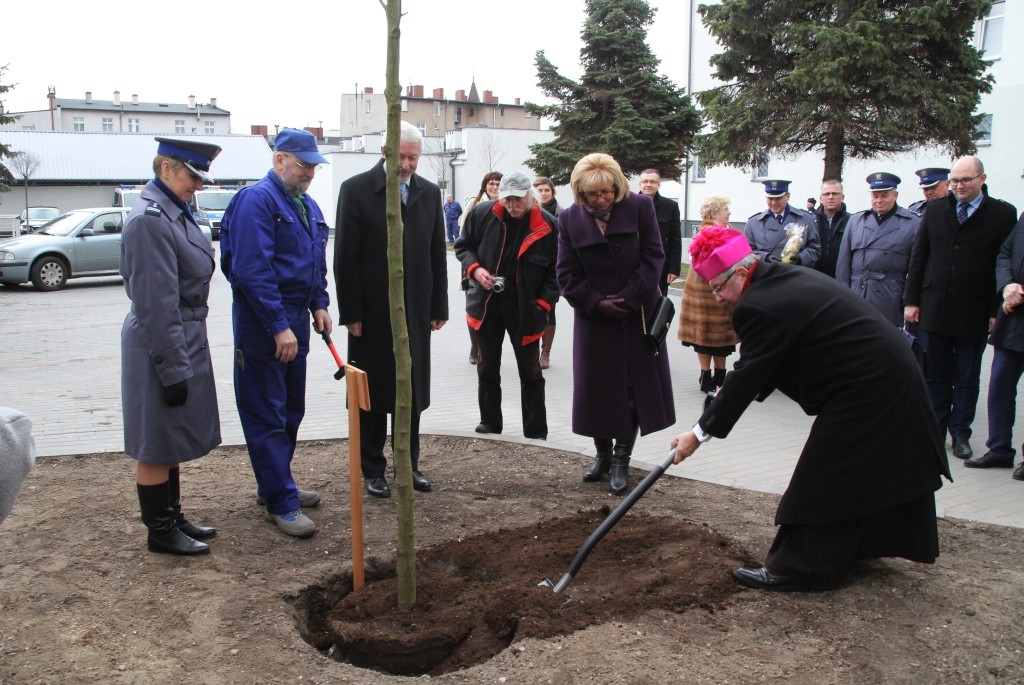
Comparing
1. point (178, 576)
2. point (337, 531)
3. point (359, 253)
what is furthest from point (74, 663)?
point (359, 253)

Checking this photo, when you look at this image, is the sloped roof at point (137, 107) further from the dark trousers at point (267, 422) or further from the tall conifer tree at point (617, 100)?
the dark trousers at point (267, 422)

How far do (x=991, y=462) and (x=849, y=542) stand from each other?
2.90 m

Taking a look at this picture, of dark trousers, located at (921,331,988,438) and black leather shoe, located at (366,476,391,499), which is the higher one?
dark trousers, located at (921,331,988,438)

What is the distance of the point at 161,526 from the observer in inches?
173

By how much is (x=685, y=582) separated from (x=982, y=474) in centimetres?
311

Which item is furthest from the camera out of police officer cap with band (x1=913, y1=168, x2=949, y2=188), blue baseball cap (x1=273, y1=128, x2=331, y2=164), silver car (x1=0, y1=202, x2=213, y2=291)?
silver car (x1=0, y1=202, x2=213, y2=291)

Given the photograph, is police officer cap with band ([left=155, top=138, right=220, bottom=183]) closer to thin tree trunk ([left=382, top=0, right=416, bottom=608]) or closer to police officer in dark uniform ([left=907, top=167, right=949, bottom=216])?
thin tree trunk ([left=382, top=0, right=416, bottom=608])

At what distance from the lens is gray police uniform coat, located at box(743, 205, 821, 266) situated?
27.6 feet

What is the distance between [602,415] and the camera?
223 inches

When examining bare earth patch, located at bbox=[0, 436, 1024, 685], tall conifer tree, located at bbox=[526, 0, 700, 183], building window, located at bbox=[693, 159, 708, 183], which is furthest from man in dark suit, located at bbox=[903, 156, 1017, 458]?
building window, located at bbox=[693, 159, 708, 183]

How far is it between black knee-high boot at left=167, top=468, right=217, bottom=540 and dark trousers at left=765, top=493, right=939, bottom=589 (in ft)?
9.31

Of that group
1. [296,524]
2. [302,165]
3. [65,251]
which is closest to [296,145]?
[302,165]

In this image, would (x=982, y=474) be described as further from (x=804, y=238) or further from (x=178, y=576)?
(x=178, y=576)

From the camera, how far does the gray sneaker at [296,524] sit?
4727 mm
